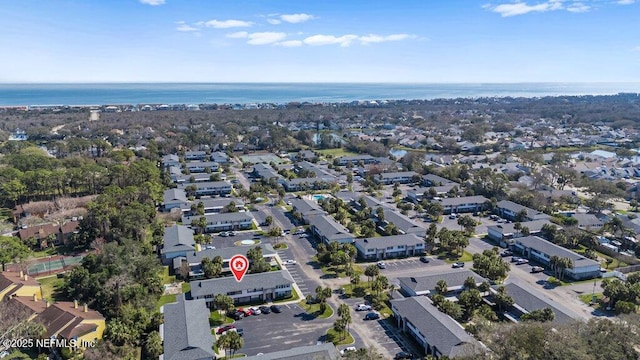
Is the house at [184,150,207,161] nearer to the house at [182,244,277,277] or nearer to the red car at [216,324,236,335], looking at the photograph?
the house at [182,244,277,277]

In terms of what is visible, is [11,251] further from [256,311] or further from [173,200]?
[256,311]

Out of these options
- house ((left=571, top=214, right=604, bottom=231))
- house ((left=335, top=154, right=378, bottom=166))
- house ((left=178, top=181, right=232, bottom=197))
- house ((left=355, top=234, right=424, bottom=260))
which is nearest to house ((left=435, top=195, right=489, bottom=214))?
house ((left=571, top=214, right=604, bottom=231))

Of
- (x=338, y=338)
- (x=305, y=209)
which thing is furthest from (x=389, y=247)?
(x=338, y=338)

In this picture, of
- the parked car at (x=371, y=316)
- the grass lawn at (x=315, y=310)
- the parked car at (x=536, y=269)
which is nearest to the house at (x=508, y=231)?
the parked car at (x=536, y=269)

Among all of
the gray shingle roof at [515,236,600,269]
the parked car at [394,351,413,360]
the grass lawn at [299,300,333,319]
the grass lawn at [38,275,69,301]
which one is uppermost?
the gray shingle roof at [515,236,600,269]

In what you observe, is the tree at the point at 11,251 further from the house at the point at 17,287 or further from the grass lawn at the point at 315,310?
the grass lawn at the point at 315,310
